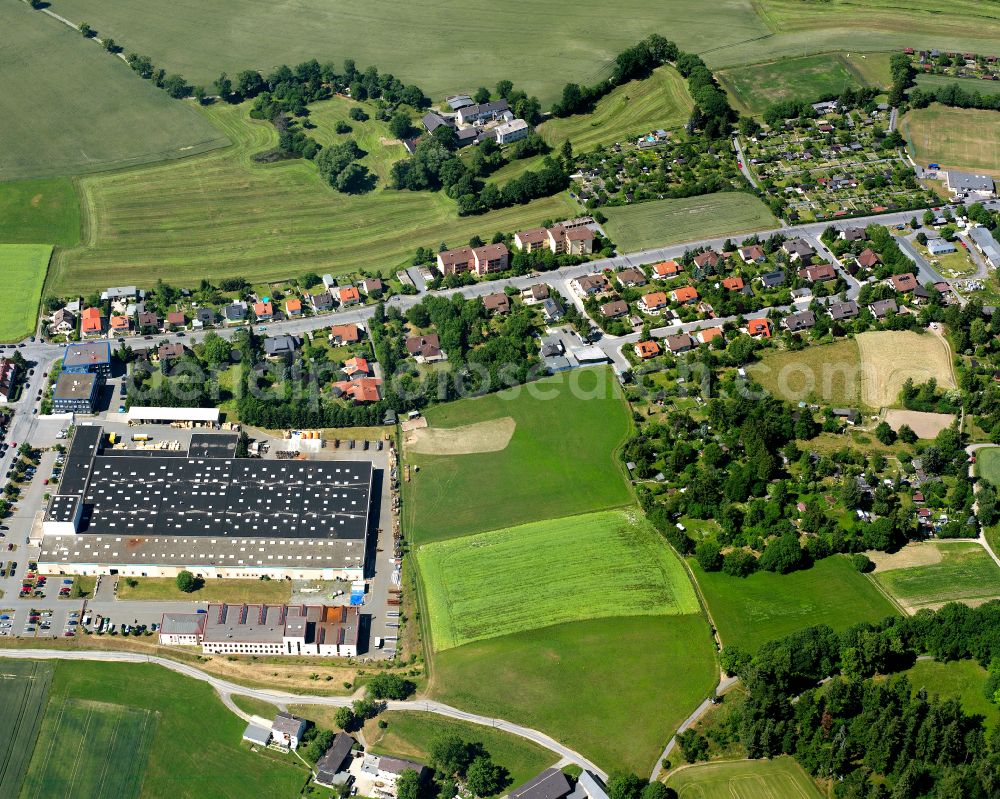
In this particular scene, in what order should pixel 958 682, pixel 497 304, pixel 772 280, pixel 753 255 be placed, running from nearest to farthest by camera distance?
pixel 958 682 < pixel 497 304 < pixel 772 280 < pixel 753 255

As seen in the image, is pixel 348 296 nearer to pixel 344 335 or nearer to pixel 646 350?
pixel 344 335

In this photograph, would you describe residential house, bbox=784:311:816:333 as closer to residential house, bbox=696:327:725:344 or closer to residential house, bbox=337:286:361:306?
residential house, bbox=696:327:725:344

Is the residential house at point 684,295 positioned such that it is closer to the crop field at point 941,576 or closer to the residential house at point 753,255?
the residential house at point 753,255

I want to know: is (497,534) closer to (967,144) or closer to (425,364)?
(425,364)

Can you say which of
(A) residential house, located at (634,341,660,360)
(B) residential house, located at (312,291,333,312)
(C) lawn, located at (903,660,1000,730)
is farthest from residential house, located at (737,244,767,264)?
(C) lawn, located at (903,660,1000,730)

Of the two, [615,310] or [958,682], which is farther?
[615,310]

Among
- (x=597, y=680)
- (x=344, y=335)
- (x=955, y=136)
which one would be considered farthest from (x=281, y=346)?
(x=955, y=136)
